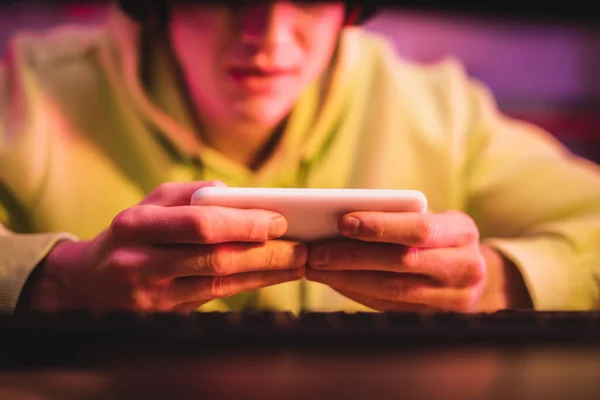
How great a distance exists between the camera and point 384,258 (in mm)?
459

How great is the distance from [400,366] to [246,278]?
0.52 ft

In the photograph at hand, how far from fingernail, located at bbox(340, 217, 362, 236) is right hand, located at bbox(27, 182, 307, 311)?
0.17 ft

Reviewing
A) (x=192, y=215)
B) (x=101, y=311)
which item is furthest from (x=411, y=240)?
(x=101, y=311)

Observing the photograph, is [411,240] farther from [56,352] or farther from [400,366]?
[56,352]

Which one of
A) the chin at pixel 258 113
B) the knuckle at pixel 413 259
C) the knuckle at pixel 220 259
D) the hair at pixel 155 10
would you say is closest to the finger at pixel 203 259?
the knuckle at pixel 220 259

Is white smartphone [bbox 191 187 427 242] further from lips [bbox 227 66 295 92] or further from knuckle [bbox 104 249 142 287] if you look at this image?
lips [bbox 227 66 295 92]

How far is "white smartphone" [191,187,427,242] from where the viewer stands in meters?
0.43

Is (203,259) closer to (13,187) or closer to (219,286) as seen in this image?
(219,286)

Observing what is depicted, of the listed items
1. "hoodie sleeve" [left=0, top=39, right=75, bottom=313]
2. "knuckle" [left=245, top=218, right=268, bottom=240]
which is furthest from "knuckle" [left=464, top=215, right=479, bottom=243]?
"hoodie sleeve" [left=0, top=39, right=75, bottom=313]

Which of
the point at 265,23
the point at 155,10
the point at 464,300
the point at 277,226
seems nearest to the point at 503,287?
the point at 464,300

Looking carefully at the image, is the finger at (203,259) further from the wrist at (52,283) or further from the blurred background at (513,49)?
the blurred background at (513,49)

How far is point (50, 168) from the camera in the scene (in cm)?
69

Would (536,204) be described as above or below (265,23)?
below

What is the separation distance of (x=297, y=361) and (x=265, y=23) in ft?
1.26
